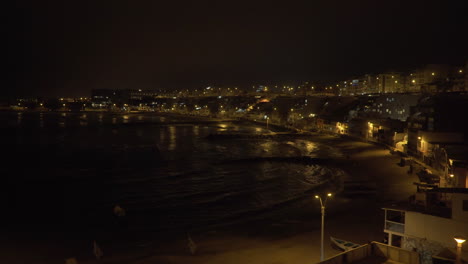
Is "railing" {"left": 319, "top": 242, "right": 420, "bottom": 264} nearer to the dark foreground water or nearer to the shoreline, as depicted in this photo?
the shoreline

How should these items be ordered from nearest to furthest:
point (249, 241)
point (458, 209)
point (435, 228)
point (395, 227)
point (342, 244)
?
point (458, 209) → point (435, 228) → point (395, 227) → point (342, 244) → point (249, 241)

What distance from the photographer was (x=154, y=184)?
22.3 meters

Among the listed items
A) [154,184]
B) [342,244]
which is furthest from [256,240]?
[154,184]

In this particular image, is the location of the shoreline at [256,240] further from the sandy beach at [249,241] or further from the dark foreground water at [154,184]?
the dark foreground water at [154,184]

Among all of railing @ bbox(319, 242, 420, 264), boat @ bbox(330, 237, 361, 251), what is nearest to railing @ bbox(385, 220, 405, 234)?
boat @ bbox(330, 237, 361, 251)

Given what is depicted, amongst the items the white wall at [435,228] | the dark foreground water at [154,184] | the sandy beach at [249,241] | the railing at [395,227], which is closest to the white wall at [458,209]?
the white wall at [435,228]

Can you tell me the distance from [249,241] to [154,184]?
10.8 meters

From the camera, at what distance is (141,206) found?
17.3 metres

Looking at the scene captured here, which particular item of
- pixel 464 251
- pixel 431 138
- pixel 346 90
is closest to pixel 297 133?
pixel 431 138

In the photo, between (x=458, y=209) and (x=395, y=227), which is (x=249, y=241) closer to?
(x=395, y=227)

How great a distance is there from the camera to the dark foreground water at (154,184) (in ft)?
52.6

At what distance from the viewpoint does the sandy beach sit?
11.4m

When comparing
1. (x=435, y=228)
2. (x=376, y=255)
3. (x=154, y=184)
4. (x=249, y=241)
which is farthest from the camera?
(x=154, y=184)

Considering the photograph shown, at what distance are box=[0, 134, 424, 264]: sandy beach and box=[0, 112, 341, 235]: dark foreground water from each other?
1.26 metres
